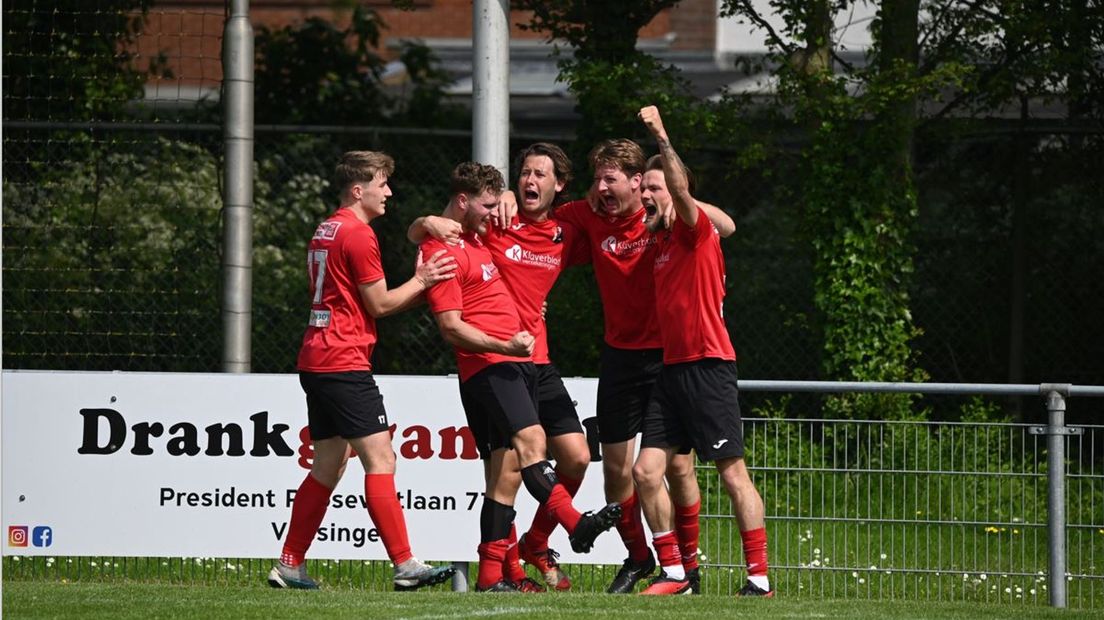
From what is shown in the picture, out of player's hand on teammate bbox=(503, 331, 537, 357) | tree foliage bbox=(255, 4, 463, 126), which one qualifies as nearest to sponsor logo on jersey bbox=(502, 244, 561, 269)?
player's hand on teammate bbox=(503, 331, 537, 357)

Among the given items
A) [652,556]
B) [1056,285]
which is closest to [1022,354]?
[1056,285]

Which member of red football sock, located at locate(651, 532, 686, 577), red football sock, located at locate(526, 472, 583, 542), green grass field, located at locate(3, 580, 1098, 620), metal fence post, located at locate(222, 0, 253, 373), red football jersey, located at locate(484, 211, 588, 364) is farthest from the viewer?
metal fence post, located at locate(222, 0, 253, 373)

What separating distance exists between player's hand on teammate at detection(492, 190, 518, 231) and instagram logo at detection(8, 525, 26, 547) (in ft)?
10.3

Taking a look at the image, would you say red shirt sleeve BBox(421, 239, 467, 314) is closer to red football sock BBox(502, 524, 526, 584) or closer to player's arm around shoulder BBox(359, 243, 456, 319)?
player's arm around shoulder BBox(359, 243, 456, 319)

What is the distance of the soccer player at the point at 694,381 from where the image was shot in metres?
6.90

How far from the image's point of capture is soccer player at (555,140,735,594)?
7309 millimetres

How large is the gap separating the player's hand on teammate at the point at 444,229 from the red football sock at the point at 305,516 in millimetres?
1293

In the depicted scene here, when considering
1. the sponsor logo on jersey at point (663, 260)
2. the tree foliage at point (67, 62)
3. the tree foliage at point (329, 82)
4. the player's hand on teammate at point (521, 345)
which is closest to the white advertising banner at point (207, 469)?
the sponsor logo on jersey at point (663, 260)

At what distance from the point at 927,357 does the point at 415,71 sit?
5257mm

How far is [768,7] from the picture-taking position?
36.3 feet

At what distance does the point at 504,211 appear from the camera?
720cm

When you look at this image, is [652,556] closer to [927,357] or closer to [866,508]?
[866,508]

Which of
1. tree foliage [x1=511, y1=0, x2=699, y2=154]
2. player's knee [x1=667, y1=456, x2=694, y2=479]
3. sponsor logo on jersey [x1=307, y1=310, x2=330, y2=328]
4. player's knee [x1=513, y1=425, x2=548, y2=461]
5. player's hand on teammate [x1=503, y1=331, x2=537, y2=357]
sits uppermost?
tree foliage [x1=511, y1=0, x2=699, y2=154]

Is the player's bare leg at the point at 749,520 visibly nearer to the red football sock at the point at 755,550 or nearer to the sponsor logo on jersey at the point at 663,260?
the red football sock at the point at 755,550
